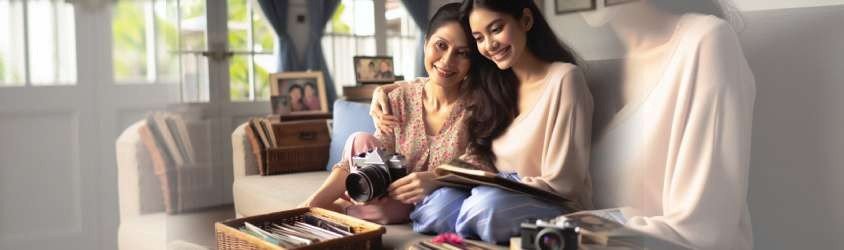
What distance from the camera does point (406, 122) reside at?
146 cm

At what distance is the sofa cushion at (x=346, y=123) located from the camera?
1.64m

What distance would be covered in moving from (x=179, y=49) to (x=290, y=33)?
0.97 ft

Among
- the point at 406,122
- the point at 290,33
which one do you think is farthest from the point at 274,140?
the point at 406,122

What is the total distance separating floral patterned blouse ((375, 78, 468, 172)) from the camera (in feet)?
4.40

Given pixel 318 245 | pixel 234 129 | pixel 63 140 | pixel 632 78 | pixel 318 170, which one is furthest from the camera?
pixel 63 140

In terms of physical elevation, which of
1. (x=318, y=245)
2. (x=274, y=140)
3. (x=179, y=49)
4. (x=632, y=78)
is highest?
(x=179, y=49)

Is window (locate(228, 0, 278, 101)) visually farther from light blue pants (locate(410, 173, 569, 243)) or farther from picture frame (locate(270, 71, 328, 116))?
light blue pants (locate(410, 173, 569, 243))

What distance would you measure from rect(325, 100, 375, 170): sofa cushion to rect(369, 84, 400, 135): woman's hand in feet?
0.30

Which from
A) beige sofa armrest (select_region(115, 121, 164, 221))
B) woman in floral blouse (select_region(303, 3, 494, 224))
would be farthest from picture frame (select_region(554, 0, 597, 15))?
beige sofa armrest (select_region(115, 121, 164, 221))

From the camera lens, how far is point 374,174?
1.36m

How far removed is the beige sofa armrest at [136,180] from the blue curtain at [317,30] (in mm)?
692

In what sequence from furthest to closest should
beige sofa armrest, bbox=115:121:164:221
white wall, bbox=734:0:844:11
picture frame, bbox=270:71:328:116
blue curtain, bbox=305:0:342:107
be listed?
beige sofa armrest, bbox=115:121:164:221
picture frame, bbox=270:71:328:116
blue curtain, bbox=305:0:342:107
white wall, bbox=734:0:844:11

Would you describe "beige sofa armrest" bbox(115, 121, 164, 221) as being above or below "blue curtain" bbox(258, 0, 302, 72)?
below

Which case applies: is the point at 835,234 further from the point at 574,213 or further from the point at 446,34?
the point at 446,34
